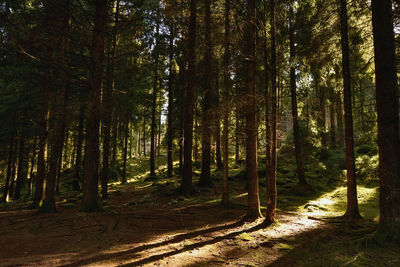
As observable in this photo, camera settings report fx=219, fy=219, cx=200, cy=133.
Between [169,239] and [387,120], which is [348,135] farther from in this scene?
[169,239]

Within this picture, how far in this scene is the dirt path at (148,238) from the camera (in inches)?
190

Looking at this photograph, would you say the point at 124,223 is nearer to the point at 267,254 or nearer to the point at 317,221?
the point at 267,254

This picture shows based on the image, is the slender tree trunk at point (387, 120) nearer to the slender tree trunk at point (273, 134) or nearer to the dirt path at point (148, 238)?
the dirt path at point (148, 238)

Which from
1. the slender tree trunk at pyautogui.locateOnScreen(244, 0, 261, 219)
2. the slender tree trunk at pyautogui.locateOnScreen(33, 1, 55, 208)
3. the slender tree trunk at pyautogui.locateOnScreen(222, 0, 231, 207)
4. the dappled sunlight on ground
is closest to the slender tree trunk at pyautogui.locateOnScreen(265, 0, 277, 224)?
the slender tree trunk at pyautogui.locateOnScreen(244, 0, 261, 219)

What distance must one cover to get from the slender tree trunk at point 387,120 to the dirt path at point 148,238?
2290 mm

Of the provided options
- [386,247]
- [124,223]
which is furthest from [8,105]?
[386,247]

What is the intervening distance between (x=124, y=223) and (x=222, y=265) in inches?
178

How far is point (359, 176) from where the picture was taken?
14.9 m

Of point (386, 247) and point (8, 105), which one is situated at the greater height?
point (8, 105)

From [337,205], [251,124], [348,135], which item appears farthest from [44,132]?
[337,205]

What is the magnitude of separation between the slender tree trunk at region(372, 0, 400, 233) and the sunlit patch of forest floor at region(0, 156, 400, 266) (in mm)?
819

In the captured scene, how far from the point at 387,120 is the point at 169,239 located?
6840 mm

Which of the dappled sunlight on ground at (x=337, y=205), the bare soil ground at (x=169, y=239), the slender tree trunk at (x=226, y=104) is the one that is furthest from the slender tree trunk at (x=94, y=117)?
the dappled sunlight on ground at (x=337, y=205)

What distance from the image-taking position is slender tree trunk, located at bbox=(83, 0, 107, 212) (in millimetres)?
9320
